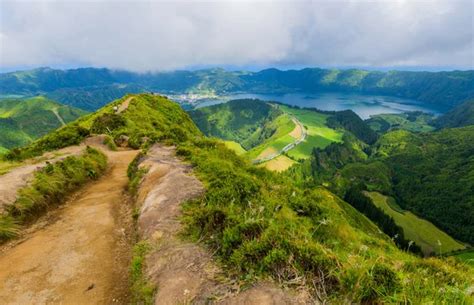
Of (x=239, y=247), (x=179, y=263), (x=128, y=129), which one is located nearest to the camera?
(x=239, y=247)

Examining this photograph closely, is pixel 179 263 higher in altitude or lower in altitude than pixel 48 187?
higher

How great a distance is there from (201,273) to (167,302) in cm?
107

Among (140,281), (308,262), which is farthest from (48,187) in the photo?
(308,262)

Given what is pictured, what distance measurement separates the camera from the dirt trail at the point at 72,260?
27.9ft

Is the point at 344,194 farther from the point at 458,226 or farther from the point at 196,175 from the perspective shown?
the point at 196,175

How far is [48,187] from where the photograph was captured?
1452 centimetres

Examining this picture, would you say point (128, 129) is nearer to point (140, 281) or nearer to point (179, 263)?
point (140, 281)

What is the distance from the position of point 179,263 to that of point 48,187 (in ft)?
33.4

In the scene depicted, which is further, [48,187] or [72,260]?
[48,187]

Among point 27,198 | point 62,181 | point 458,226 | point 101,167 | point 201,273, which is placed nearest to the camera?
point 201,273

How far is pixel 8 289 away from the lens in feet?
28.5

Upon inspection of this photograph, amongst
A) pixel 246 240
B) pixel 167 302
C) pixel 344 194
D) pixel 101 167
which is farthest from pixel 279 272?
pixel 344 194

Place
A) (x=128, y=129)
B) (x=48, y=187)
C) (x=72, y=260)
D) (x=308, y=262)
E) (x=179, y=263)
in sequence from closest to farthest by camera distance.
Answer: (x=308, y=262) < (x=179, y=263) < (x=72, y=260) < (x=48, y=187) < (x=128, y=129)

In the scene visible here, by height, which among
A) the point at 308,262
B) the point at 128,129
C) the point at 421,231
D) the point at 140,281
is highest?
the point at 308,262
